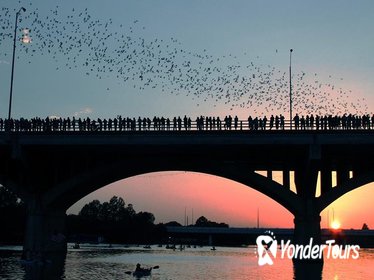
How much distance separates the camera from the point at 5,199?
531 feet

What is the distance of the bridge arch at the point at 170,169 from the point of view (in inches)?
2165

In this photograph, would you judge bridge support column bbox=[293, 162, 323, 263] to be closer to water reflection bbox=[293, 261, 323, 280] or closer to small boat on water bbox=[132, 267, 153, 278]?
water reflection bbox=[293, 261, 323, 280]

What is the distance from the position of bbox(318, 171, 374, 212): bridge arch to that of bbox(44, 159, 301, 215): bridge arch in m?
2.05

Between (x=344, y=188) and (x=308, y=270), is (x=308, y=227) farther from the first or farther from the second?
(x=344, y=188)

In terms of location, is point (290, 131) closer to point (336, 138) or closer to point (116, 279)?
point (336, 138)

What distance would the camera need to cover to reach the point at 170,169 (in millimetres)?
60312

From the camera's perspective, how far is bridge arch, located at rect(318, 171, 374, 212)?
54.3 m

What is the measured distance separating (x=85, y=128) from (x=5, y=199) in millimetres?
113274

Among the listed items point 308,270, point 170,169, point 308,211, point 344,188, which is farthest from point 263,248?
point 344,188

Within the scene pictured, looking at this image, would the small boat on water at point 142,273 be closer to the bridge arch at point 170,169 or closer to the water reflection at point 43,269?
the water reflection at point 43,269

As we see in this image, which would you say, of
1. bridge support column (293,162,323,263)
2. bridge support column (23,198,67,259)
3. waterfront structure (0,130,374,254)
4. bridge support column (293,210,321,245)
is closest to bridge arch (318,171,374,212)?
waterfront structure (0,130,374,254)

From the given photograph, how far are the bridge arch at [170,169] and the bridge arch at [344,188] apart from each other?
2.05 metres

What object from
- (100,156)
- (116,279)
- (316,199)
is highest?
(100,156)

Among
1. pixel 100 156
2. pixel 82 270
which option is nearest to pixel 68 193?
pixel 100 156
